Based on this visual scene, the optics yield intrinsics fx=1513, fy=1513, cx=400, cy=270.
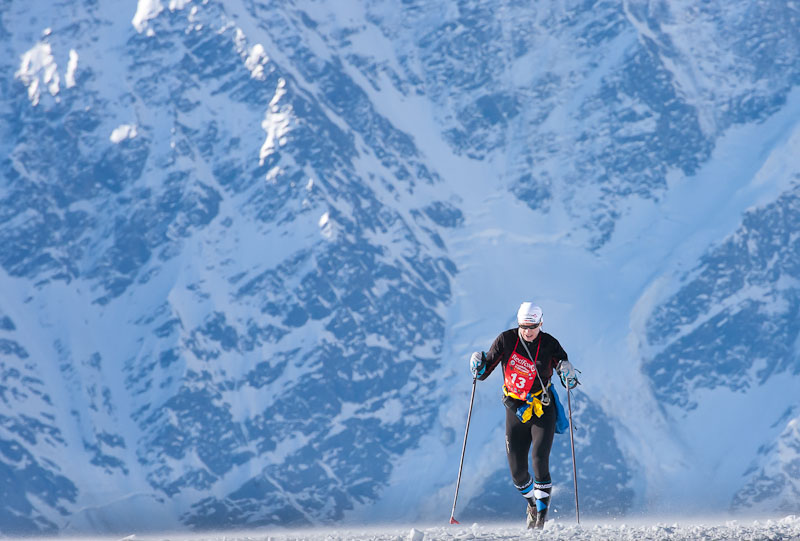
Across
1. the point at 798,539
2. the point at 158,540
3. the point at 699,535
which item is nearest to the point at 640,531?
the point at 699,535

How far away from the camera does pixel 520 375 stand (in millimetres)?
25000

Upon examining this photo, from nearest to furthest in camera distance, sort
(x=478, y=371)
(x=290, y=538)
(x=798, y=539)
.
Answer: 1. (x=798, y=539)
2. (x=290, y=538)
3. (x=478, y=371)

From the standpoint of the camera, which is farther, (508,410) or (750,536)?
(508,410)

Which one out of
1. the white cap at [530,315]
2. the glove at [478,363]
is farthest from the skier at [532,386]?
the white cap at [530,315]

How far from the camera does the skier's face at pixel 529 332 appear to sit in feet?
80.6

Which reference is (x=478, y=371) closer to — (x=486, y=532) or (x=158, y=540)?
(x=486, y=532)

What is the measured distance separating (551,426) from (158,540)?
6.70m

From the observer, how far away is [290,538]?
77.7 ft

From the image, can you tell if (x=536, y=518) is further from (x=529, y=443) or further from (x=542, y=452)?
(x=529, y=443)

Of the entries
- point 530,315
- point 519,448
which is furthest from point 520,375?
point 519,448

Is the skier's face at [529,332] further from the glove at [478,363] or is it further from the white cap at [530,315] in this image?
the glove at [478,363]

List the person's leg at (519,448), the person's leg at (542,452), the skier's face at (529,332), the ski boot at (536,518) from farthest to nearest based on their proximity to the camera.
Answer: the person's leg at (519,448), the ski boot at (536,518), the person's leg at (542,452), the skier's face at (529,332)

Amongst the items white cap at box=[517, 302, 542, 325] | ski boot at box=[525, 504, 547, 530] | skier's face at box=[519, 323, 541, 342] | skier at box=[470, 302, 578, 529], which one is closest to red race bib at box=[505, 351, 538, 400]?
skier at box=[470, 302, 578, 529]

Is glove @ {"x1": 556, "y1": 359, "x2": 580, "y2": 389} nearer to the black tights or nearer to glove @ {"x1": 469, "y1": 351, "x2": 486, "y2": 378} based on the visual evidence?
the black tights
